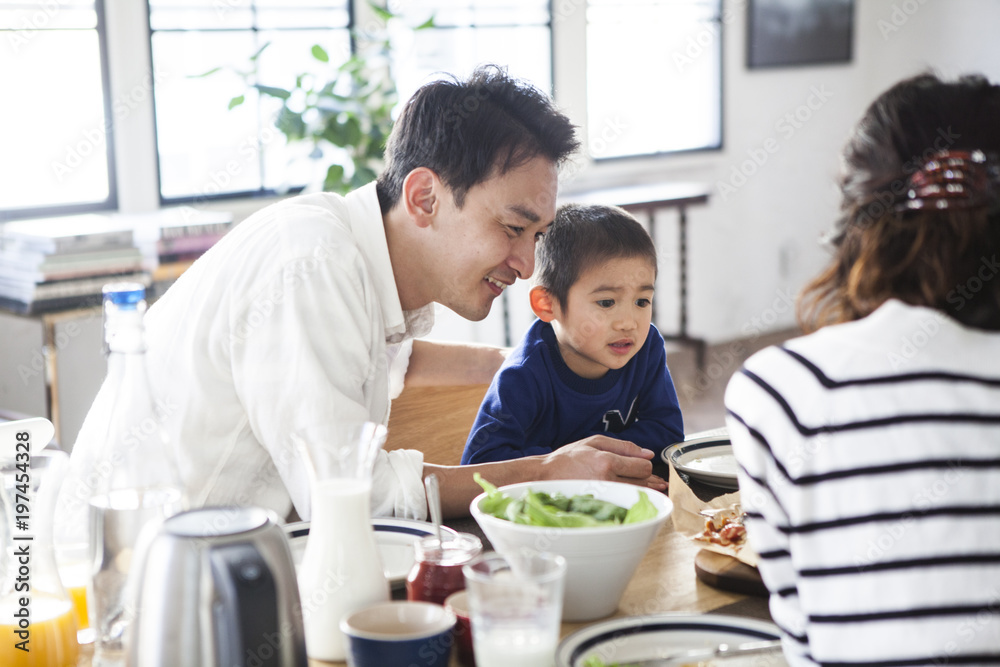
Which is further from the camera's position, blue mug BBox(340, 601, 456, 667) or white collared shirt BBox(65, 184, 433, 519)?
white collared shirt BBox(65, 184, 433, 519)

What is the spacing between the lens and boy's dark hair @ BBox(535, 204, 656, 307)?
69.5 inches

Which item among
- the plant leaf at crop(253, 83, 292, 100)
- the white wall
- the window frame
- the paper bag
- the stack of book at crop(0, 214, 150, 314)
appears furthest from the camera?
the white wall

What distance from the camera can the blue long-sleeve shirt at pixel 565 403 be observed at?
165 cm

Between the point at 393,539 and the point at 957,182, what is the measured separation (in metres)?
0.70

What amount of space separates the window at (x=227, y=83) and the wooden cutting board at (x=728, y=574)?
281 cm

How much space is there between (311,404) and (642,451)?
18.8 inches

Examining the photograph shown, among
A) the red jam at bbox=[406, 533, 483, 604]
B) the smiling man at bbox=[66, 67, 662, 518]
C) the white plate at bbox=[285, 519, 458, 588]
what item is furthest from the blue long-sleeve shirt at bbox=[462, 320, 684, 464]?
the red jam at bbox=[406, 533, 483, 604]

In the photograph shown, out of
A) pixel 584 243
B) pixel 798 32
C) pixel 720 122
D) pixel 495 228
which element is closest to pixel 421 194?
pixel 495 228

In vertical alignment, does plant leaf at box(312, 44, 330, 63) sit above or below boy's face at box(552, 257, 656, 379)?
above

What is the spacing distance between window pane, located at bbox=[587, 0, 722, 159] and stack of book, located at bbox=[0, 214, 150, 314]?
273 centimetres

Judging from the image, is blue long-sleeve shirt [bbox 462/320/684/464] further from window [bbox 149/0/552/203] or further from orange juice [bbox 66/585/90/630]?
window [bbox 149/0/552/203]

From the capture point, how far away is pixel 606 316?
174cm

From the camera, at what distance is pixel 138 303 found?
0.91 metres

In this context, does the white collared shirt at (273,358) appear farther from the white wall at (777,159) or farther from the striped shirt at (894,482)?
the white wall at (777,159)
